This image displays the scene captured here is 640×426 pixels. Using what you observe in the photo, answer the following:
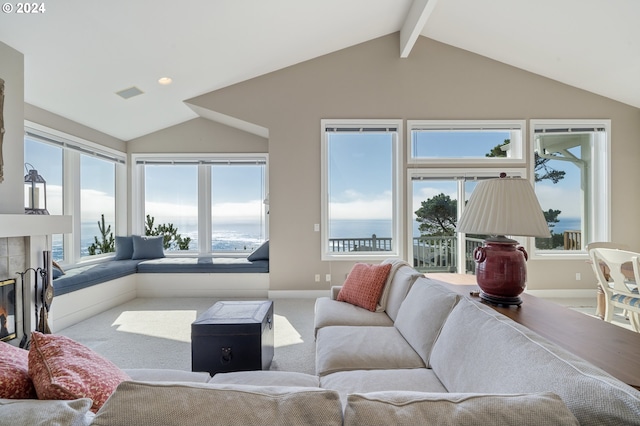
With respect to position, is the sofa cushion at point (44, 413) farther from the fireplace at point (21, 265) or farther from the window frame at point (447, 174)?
the window frame at point (447, 174)

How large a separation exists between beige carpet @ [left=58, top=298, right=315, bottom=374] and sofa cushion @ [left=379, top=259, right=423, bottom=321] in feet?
2.63

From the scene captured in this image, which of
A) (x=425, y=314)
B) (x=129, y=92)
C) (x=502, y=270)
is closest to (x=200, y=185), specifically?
(x=129, y=92)

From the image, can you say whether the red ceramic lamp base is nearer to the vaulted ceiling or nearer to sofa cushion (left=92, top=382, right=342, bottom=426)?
sofa cushion (left=92, top=382, right=342, bottom=426)

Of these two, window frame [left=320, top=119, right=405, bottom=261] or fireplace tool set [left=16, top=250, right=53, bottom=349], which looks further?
window frame [left=320, top=119, right=405, bottom=261]

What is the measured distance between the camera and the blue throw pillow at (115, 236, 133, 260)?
4.82 meters

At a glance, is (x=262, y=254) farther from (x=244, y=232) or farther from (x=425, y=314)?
(x=425, y=314)

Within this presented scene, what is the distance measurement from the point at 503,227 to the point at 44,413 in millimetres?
1833

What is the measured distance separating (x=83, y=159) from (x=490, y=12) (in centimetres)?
589

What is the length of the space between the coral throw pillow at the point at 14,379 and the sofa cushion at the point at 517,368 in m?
1.43

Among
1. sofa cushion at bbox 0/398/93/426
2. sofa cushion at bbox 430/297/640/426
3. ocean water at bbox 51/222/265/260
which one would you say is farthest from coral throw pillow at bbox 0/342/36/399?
ocean water at bbox 51/222/265/260

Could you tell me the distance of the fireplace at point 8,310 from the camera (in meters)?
2.52

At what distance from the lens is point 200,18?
2977mm

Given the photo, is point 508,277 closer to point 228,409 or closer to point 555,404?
point 555,404

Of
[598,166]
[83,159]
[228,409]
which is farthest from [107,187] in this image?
[598,166]
